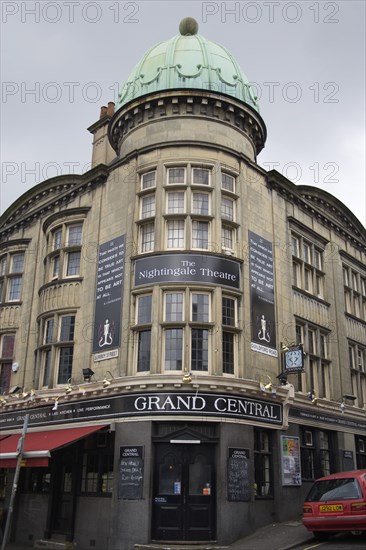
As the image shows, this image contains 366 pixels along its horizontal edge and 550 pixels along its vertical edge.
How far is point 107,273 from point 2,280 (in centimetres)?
896

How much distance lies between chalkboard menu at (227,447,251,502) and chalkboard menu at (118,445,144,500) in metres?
2.63

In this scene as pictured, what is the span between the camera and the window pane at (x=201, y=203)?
2005cm

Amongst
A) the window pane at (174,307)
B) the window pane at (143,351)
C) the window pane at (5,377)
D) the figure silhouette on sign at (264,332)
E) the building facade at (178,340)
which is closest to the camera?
the building facade at (178,340)

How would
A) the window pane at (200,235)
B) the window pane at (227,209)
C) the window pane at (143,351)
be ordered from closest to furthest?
1. the window pane at (143,351)
2. the window pane at (200,235)
3. the window pane at (227,209)

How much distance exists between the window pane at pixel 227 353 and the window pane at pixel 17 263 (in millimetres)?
12504

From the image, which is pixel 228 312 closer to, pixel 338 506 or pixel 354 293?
pixel 338 506

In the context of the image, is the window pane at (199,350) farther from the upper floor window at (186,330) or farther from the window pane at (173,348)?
the window pane at (173,348)

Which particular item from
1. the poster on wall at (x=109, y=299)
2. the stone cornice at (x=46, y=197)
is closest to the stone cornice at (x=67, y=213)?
the stone cornice at (x=46, y=197)

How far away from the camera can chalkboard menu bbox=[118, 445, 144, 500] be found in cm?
1666

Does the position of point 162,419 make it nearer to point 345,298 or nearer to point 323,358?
point 323,358

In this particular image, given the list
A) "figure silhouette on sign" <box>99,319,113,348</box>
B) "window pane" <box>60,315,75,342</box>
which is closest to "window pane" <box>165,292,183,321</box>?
"figure silhouette on sign" <box>99,319,113,348</box>

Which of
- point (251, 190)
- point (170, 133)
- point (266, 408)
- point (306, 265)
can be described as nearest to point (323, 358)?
point (306, 265)

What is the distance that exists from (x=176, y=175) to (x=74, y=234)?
5.52 meters

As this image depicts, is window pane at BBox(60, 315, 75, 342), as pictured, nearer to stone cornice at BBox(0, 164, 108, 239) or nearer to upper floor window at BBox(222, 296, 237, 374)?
stone cornice at BBox(0, 164, 108, 239)
